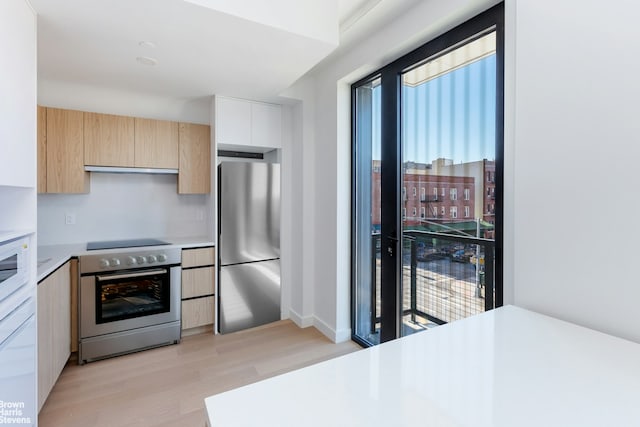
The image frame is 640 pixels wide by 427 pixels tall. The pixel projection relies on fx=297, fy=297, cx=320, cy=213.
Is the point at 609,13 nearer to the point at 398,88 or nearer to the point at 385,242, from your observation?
the point at 398,88

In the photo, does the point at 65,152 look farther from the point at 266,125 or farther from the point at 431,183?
the point at 431,183

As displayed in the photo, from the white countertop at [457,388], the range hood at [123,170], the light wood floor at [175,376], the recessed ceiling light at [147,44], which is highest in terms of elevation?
the recessed ceiling light at [147,44]

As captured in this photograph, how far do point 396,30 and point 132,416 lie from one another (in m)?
3.04

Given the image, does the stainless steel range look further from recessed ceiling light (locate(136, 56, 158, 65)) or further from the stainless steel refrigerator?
recessed ceiling light (locate(136, 56, 158, 65))

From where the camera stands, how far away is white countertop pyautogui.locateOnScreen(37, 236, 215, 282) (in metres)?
1.93

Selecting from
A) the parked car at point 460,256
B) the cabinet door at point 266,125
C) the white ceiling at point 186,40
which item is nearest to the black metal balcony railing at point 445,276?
the parked car at point 460,256

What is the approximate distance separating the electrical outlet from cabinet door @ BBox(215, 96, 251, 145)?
152 centimetres

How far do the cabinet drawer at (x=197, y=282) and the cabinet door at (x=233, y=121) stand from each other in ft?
4.18

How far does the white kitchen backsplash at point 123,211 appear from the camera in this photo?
2.76 m

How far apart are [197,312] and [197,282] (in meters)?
0.29

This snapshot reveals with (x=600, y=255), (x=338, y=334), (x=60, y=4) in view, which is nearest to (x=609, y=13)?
(x=600, y=255)

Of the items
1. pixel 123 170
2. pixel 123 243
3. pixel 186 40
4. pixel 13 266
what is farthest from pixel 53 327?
pixel 186 40

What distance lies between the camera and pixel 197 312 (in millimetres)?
2859

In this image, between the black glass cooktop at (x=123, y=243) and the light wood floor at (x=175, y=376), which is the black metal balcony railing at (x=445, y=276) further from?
the black glass cooktop at (x=123, y=243)
